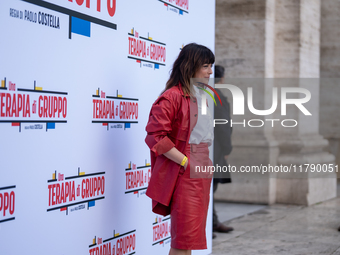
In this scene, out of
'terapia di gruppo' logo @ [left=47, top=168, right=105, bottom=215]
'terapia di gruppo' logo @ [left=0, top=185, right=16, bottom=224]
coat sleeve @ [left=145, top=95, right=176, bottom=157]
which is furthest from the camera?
coat sleeve @ [left=145, top=95, right=176, bottom=157]

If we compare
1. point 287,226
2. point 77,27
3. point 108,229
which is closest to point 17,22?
point 77,27

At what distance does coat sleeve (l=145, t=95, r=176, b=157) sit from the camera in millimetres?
3225

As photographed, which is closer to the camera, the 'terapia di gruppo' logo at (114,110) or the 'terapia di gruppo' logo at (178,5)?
the 'terapia di gruppo' logo at (114,110)

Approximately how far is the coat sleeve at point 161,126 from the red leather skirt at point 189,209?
0.73 ft

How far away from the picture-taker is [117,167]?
372 cm

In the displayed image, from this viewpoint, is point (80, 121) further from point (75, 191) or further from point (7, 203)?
point (7, 203)

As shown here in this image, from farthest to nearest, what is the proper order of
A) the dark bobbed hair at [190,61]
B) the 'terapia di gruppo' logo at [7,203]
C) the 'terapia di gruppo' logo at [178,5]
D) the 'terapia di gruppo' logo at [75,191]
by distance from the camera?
the 'terapia di gruppo' logo at [178,5] < the dark bobbed hair at [190,61] < the 'terapia di gruppo' logo at [75,191] < the 'terapia di gruppo' logo at [7,203]

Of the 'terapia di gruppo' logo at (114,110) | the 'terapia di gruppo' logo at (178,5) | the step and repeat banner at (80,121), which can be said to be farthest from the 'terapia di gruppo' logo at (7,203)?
the 'terapia di gruppo' logo at (178,5)

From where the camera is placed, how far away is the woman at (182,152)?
10.8 ft

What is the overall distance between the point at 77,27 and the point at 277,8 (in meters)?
6.37

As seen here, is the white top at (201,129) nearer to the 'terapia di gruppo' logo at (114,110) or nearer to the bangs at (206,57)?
the bangs at (206,57)

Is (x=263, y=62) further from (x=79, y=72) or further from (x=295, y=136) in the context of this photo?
(x=79, y=72)

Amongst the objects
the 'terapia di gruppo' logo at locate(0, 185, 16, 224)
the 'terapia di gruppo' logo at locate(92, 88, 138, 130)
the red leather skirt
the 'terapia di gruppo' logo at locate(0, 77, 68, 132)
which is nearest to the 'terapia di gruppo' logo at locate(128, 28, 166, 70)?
the 'terapia di gruppo' logo at locate(92, 88, 138, 130)

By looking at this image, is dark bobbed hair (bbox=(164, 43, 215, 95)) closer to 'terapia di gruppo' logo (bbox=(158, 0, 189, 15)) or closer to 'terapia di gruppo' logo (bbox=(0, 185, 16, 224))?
'terapia di gruppo' logo (bbox=(158, 0, 189, 15))
